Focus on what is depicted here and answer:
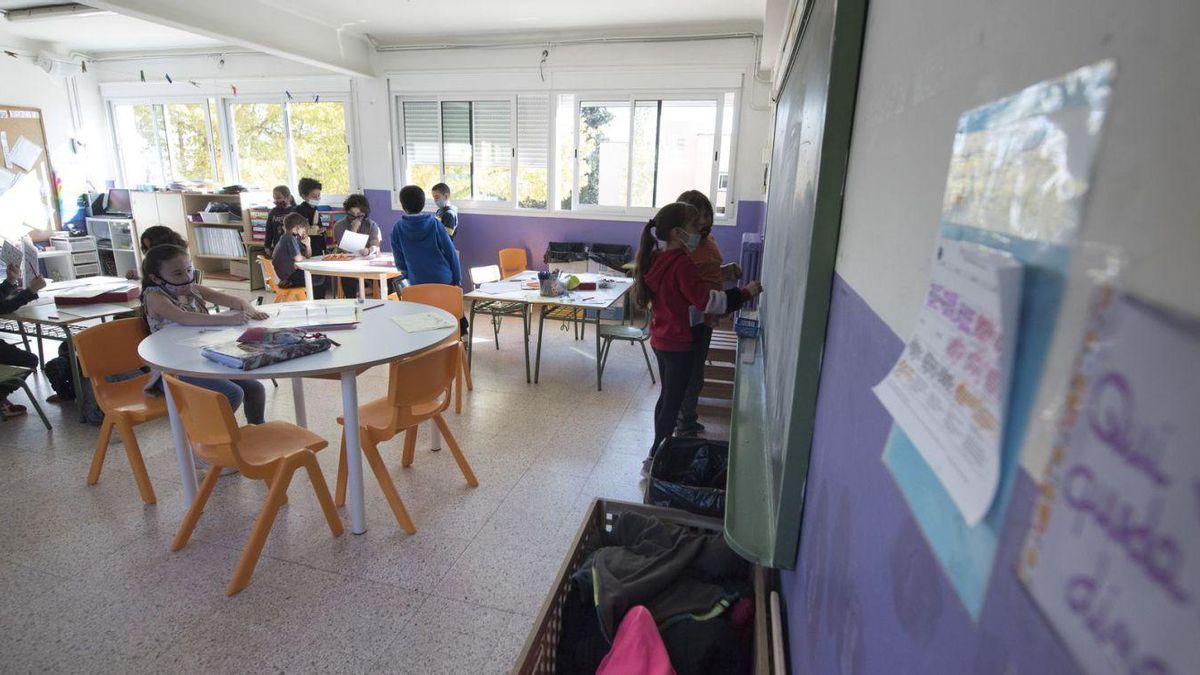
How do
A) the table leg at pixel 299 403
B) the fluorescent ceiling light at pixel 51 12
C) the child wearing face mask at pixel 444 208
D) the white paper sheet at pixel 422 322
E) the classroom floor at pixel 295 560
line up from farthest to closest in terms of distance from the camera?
the child wearing face mask at pixel 444 208, the fluorescent ceiling light at pixel 51 12, the table leg at pixel 299 403, the white paper sheet at pixel 422 322, the classroom floor at pixel 295 560

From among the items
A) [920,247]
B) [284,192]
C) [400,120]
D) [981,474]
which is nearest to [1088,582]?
[981,474]

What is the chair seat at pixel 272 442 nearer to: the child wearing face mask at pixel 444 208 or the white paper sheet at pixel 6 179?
the child wearing face mask at pixel 444 208

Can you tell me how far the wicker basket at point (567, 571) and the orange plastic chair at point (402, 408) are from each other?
0.97 m

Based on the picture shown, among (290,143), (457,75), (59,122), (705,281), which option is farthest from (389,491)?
(59,122)

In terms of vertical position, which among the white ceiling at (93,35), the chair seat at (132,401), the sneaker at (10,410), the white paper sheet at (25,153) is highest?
the white ceiling at (93,35)

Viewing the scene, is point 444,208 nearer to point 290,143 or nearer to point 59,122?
point 290,143

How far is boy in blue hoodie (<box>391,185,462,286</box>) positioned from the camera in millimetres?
4109

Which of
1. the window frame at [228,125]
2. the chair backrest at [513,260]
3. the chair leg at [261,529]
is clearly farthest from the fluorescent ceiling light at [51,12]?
the chair leg at [261,529]

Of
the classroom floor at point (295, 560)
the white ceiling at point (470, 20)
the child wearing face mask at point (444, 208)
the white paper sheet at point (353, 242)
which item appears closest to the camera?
the classroom floor at point (295, 560)

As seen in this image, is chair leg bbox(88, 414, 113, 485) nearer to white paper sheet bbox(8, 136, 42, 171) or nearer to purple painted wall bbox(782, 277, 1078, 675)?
purple painted wall bbox(782, 277, 1078, 675)

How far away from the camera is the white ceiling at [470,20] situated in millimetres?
Result: 5223

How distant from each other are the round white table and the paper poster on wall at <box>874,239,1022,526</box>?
2.11 meters

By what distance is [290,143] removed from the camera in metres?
7.63

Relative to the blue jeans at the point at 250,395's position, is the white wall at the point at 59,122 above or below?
above
